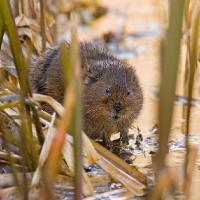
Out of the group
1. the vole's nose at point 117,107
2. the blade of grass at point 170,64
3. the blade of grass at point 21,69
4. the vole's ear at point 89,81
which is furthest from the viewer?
the vole's ear at point 89,81

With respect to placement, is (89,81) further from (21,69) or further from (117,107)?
(21,69)

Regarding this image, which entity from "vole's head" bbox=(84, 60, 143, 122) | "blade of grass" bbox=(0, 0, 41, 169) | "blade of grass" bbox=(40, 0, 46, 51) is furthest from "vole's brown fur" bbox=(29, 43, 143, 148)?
"blade of grass" bbox=(0, 0, 41, 169)

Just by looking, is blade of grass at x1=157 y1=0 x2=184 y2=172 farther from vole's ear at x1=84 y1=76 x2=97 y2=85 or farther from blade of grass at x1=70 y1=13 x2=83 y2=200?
vole's ear at x1=84 y1=76 x2=97 y2=85

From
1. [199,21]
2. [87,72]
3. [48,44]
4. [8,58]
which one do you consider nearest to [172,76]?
[199,21]

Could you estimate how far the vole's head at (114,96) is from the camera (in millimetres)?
4238

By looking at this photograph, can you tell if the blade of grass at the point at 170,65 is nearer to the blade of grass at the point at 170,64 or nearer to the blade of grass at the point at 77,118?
the blade of grass at the point at 170,64

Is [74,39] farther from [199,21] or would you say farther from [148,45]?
[148,45]

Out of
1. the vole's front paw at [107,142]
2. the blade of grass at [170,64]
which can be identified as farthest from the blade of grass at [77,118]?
the vole's front paw at [107,142]

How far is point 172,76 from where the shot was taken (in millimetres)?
2139

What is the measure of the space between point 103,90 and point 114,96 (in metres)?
0.11

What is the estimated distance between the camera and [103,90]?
4.33 m

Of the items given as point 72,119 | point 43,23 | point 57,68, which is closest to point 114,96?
point 57,68

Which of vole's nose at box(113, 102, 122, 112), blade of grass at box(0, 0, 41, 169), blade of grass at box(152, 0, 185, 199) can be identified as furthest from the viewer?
vole's nose at box(113, 102, 122, 112)

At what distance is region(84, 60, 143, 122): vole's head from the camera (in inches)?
167
